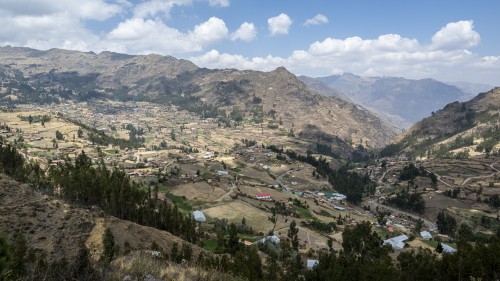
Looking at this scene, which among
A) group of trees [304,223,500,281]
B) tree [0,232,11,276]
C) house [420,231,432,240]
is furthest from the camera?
house [420,231,432,240]

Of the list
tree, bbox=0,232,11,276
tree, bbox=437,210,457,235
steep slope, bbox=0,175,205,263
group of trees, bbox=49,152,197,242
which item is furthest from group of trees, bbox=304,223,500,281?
tree, bbox=437,210,457,235

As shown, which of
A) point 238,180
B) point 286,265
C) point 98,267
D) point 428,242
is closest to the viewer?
point 98,267

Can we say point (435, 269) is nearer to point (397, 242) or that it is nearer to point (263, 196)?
point (397, 242)

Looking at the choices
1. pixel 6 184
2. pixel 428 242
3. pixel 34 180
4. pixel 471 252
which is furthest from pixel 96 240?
pixel 428 242

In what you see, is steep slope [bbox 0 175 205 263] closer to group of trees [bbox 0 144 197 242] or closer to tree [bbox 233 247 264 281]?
tree [bbox 233 247 264 281]

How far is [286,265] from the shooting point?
71.5 metres

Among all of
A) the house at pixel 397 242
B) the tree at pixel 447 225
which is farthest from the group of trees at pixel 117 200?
the tree at pixel 447 225

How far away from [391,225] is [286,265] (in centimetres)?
9895

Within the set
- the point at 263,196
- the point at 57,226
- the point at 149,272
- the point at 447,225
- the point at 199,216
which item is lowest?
the point at 447,225

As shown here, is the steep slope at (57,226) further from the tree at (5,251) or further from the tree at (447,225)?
the tree at (447,225)

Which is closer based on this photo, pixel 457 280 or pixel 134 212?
pixel 457 280

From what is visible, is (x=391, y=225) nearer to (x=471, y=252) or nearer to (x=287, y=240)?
(x=287, y=240)

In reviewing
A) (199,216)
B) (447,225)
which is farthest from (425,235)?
(199,216)

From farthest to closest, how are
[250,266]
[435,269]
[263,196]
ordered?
[263,196] < [435,269] < [250,266]
